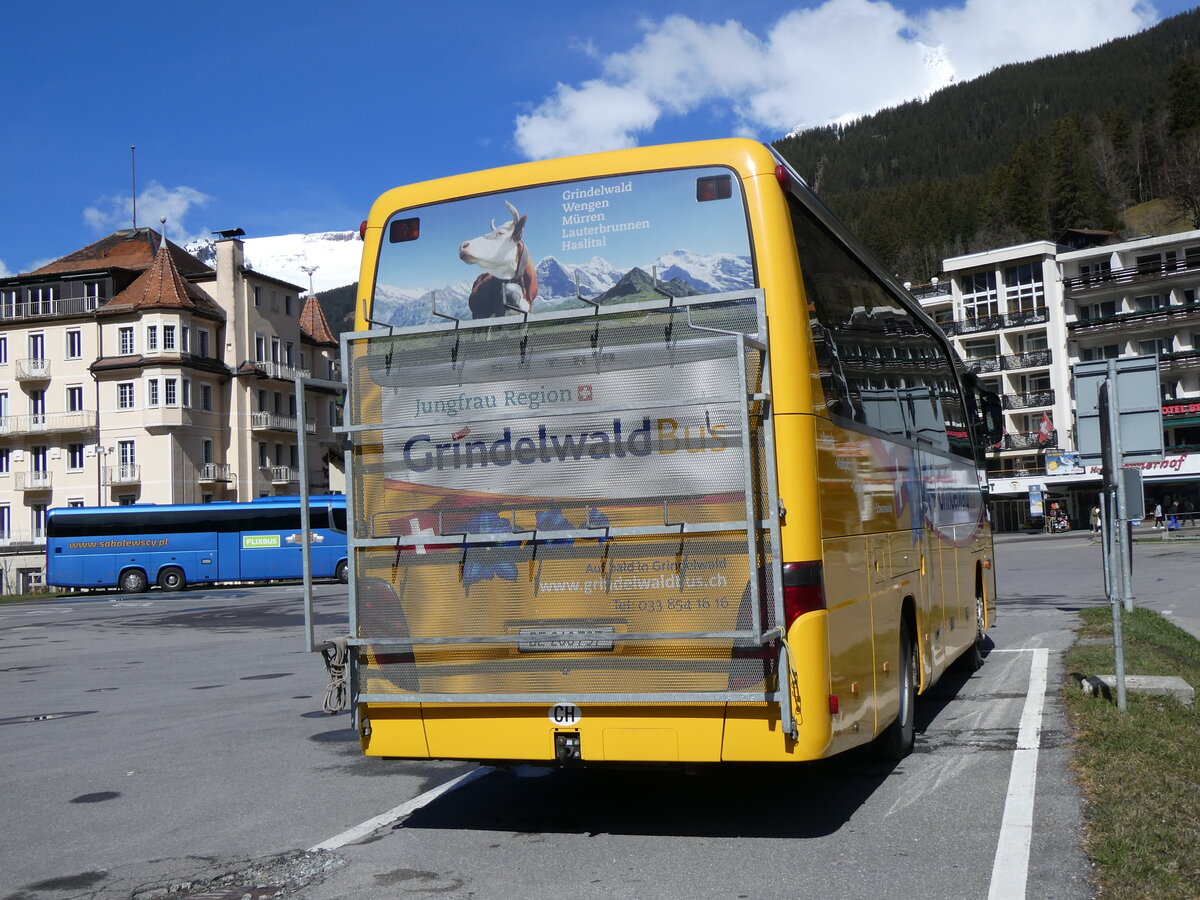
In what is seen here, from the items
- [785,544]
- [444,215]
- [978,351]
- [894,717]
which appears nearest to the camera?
[785,544]

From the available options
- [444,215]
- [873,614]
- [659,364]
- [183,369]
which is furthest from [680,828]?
[183,369]

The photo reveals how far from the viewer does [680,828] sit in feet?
22.0

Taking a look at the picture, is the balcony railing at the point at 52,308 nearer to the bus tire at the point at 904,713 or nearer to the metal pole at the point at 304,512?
the metal pole at the point at 304,512

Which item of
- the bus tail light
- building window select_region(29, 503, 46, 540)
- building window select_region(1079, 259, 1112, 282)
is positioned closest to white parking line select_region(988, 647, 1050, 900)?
the bus tail light

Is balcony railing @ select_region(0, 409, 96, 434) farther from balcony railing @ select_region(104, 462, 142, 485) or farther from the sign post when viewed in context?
the sign post

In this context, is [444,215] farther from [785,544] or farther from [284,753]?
[284,753]

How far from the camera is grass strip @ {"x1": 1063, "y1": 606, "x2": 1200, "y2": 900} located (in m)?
5.29

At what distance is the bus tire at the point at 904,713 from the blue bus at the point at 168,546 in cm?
4216

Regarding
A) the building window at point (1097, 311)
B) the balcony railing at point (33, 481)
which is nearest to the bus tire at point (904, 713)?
the balcony railing at point (33, 481)

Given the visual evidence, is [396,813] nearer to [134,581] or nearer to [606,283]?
[606,283]

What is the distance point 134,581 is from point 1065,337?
64.8m

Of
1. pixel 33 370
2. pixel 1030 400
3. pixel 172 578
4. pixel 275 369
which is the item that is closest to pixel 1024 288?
pixel 1030 400

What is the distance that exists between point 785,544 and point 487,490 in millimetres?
1601

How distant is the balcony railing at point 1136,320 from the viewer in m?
77.2
